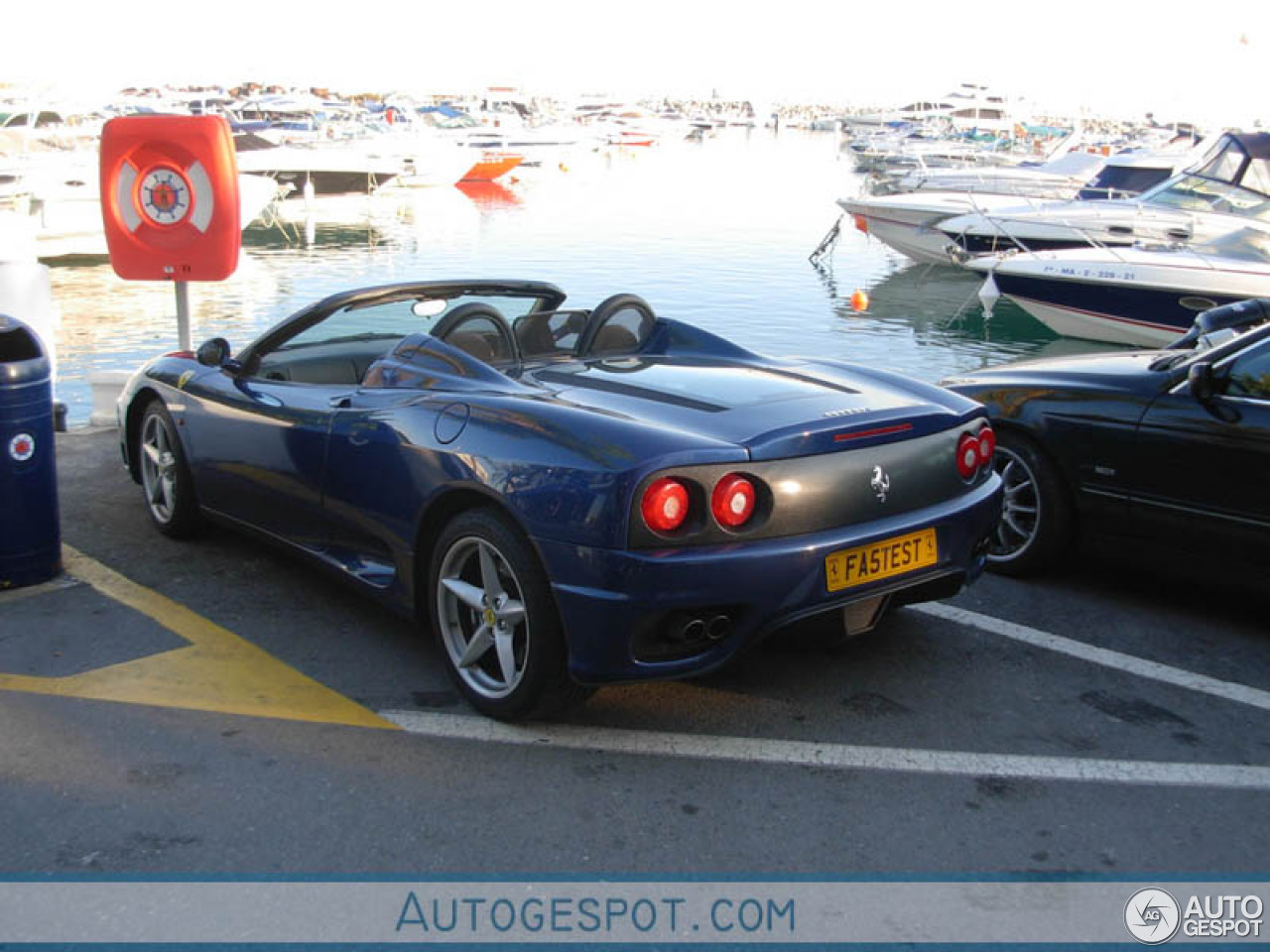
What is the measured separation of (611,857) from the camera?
300 centimetres

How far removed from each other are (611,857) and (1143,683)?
85.4 inches

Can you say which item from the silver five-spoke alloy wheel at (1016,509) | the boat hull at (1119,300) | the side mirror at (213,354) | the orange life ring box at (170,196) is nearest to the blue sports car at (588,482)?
the side mirror at (213,354)

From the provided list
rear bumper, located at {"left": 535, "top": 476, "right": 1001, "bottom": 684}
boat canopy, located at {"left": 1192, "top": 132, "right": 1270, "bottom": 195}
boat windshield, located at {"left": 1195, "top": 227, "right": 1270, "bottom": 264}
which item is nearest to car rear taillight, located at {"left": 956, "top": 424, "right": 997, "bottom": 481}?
rear bumper, located at {"left": 535, "top": 476, "right": 1001, "bottom": 684}

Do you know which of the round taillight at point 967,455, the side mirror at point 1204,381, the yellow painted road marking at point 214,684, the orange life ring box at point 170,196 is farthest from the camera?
the orange life ring box at point 170,196

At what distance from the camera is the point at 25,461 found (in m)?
4.80

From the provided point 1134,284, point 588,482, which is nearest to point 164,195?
point 588,482

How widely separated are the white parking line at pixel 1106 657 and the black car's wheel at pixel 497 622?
5.94 ft

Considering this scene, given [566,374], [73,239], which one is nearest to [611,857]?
[566,374]

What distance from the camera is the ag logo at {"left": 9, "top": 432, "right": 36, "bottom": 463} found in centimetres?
475

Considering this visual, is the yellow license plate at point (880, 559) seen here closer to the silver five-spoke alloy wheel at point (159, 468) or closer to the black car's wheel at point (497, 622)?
the black car's wheel at point (497, 622)

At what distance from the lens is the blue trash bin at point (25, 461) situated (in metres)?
4.73

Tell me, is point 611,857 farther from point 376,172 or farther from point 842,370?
point 376,172

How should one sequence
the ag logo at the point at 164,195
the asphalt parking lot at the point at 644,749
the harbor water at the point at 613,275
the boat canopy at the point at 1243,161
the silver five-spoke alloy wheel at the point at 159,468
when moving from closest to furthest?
the asphalt parking lot at the point at 644,749 < the silver five-spoke alloy wheel at the point at 159,468 < the ag logo at the point at 164,195 < the boat canopy at the point at 1243,161 < the harbor water at the point at 613,275
